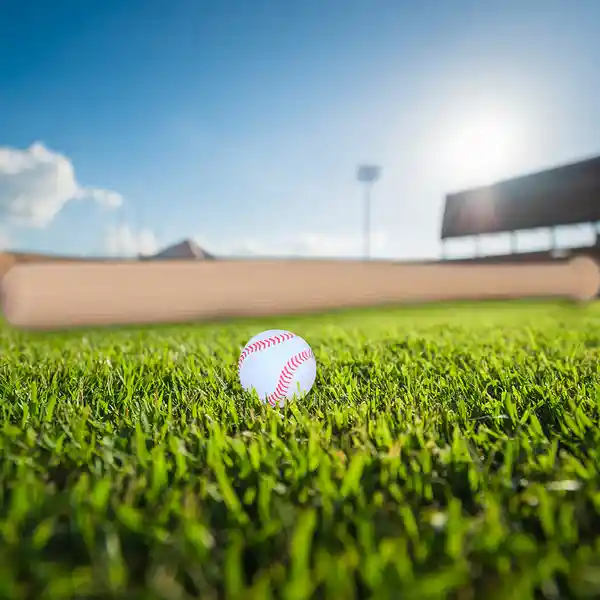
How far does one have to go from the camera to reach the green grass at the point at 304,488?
80cm

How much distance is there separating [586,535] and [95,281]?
163 inches

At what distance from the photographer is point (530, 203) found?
14484mm

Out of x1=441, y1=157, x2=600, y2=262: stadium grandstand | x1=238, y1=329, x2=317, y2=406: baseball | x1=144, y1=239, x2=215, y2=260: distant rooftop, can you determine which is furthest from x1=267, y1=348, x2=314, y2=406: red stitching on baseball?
x1=144, y1=239, x2=215, y2=260: distant rooftop

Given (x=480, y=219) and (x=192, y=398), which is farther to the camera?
(x=480, y=219)

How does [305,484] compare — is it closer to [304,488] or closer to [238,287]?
[304,488]

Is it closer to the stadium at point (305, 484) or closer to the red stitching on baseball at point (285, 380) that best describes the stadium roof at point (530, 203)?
the stadium at point (305, 484)

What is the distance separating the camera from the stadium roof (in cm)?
1301

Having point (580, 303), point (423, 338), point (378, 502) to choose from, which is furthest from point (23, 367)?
point (580, 303)

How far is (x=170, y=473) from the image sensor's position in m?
1.20

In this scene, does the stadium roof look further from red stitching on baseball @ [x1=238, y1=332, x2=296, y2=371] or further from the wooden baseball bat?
red stitching on baseball @ [x1=238, y1=332, x2=296, y2=371]

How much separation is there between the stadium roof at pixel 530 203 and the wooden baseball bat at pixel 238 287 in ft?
22.3

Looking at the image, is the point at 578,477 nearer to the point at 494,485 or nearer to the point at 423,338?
the point at 494,485

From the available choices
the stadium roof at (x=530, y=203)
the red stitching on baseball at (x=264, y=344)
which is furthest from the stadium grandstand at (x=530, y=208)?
the red stitching on baseball at (x=264, y=344)

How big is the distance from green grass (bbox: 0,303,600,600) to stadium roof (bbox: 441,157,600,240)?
12606mm
